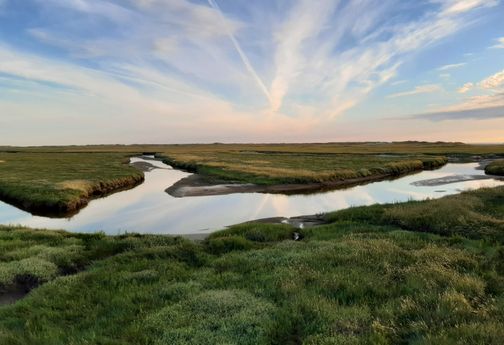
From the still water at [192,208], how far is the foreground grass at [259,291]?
9.12m

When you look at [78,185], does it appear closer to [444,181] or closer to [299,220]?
[299,220]

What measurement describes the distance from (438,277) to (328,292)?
10.8ft

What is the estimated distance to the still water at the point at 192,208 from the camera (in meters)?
27.4

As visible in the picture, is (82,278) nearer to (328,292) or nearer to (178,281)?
(178,281)

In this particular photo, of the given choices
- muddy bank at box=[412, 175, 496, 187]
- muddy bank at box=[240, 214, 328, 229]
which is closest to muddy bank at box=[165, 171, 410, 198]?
muddy bank at box=[412, 175, 496, 187]

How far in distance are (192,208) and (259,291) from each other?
24.5 metres

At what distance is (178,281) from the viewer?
11859mm

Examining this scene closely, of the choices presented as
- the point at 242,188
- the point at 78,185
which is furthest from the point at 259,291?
the point at 78,185

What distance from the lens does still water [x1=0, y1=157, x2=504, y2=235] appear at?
27.4 metres

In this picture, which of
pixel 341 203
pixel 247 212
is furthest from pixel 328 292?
pixel 341 203

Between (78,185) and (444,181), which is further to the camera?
(444,181)

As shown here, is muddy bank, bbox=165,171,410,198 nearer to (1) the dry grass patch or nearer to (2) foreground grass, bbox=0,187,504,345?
(1) the dry grass patch

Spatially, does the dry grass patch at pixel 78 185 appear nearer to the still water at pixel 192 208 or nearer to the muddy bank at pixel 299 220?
the still water at pixel 192 208

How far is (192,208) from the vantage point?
112 ft
